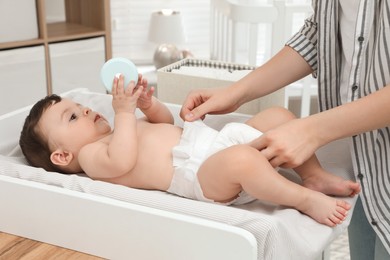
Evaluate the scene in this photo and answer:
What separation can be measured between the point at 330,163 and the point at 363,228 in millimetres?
164

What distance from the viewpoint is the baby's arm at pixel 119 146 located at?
3.72ft

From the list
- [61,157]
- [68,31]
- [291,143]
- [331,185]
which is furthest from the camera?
[68,31]

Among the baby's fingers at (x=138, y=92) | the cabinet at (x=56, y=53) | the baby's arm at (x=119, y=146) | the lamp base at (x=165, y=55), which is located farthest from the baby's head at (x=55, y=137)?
the lamp base at (x=165, y=55)

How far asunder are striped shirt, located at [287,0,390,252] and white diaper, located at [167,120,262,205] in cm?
20

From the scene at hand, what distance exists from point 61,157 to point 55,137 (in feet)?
0.17

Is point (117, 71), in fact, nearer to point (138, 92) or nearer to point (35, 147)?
point (138, 92)

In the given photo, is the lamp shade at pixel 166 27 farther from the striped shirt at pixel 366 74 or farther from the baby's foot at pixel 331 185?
the baby's foot at pixel 331 185

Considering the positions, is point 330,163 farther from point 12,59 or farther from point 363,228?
point 12,59

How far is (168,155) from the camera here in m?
1.21

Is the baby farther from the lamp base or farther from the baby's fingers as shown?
the lamp base

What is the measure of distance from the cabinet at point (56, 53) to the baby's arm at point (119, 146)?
127 cm

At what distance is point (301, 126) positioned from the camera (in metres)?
0.93

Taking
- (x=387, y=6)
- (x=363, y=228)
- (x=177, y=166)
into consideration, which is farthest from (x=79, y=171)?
(x=387, y=6)

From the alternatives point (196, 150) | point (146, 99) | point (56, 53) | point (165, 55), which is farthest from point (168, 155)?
point (165, 55)
